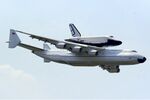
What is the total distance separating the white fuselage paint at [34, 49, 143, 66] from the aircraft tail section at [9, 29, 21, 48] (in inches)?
307

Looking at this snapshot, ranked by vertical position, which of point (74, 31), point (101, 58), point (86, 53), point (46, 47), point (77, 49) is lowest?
point (46, 47)

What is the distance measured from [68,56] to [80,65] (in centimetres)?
328

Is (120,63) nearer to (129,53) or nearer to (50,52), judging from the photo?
(129,53)

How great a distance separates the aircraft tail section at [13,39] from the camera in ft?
464

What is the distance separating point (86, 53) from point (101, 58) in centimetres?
369

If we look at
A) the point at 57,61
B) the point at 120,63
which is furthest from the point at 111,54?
the point at 57,61

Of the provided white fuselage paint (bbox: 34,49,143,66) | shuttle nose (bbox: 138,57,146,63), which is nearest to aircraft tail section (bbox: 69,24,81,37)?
white fuselage paint (bbox: 34,49,143,66)

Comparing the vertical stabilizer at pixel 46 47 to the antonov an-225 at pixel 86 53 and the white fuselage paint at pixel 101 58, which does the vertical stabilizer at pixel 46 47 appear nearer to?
the antonov an-225 at pixel 86 53

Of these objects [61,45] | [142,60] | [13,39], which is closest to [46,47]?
[61,45]

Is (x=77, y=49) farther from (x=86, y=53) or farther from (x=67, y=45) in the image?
(x=67, y=45)

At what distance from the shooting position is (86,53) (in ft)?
457

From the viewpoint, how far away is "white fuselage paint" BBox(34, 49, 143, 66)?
136m

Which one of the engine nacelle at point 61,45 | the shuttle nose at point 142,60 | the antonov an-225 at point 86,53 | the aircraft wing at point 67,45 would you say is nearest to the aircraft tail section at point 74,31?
the antonov an-225 at point 86,53

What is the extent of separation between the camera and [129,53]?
136250 mm
